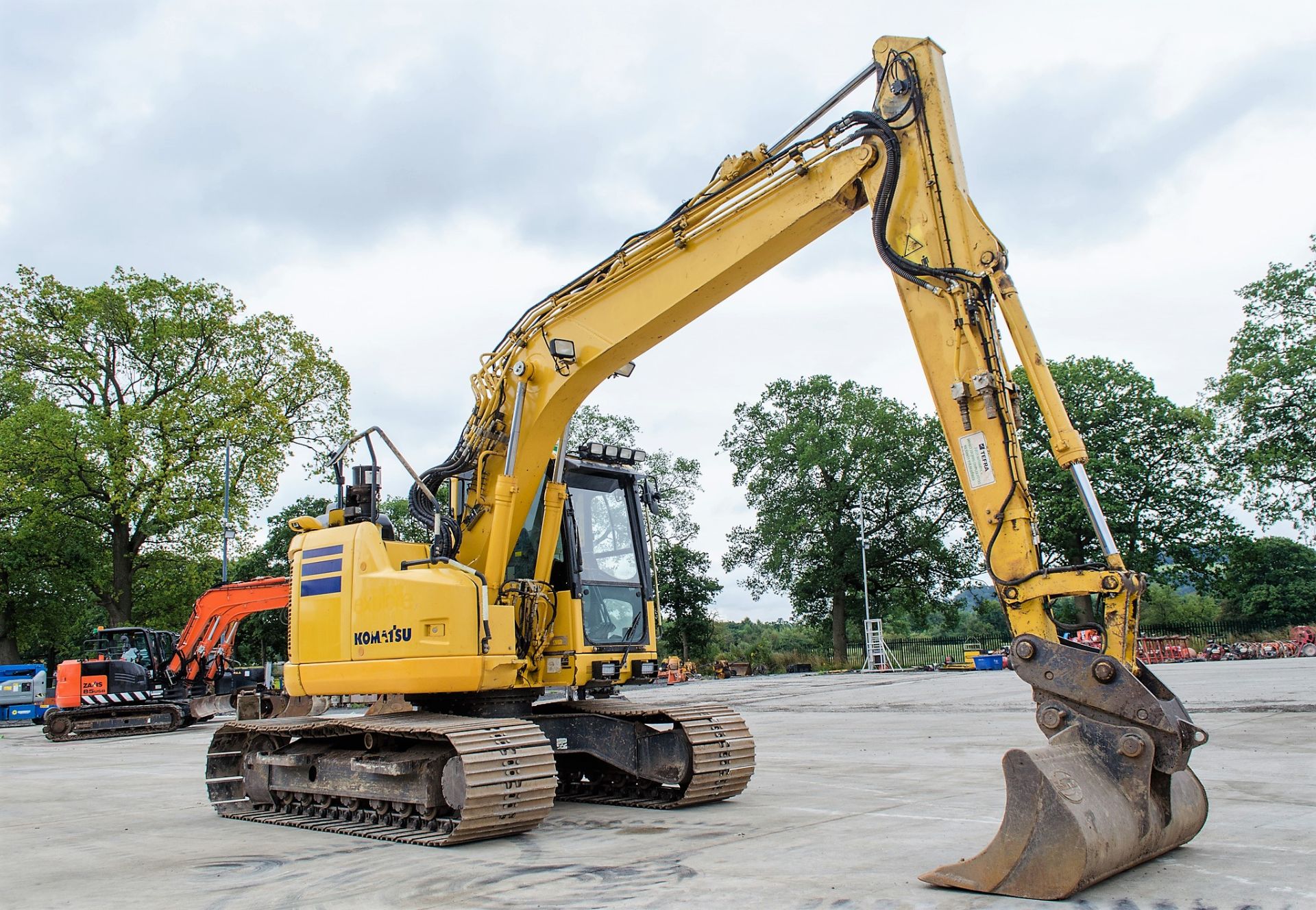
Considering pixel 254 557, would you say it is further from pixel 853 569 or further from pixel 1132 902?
pixel 1132 902

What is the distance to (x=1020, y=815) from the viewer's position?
4.91 m

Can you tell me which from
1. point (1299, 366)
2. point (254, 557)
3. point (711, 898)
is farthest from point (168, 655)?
point (1299, 366)

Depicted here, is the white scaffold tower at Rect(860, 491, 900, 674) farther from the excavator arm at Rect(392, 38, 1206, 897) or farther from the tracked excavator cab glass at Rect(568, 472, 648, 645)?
the excavator arm at Rect(392, 38, 1206, 897)

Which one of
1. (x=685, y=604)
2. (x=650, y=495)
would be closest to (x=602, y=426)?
(x=685, y=604)

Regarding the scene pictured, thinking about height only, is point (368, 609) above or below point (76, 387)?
below

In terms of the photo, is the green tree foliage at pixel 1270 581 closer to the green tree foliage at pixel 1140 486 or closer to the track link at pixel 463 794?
the green tree foliage at pixel 1140 486

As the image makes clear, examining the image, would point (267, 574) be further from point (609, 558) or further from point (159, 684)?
point (609, 558)

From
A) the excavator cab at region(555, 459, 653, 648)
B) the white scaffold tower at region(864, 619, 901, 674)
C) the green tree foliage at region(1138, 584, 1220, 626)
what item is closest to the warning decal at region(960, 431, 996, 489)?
the excavator cab at region(555, 459, 653, 648)

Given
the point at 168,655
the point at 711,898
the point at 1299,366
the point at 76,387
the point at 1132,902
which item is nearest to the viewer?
the point at 1132,902

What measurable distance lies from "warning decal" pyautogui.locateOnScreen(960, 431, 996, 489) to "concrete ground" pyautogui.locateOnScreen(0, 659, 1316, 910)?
2.17 meters

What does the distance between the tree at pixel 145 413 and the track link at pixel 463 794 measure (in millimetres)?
24405

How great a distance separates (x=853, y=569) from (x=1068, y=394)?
12.7 meters

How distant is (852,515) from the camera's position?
49.4 metres

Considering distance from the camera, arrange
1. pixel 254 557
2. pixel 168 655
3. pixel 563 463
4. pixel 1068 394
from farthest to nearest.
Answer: pixel 254 557, pixel 1068 394, pixel 168 655, pixel 563 463
